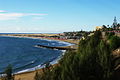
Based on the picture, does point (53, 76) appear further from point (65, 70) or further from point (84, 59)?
point (84, 59)

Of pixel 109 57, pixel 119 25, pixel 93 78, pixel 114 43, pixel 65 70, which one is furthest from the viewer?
pixel 119 25

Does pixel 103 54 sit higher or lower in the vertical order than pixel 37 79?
higher

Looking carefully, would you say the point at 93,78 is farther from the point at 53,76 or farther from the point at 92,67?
the point at 53,76

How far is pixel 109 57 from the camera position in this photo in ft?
96.5

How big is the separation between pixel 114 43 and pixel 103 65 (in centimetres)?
3137

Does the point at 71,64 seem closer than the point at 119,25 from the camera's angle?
Yes

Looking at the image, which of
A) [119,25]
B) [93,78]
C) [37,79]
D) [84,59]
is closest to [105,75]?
[93,78]

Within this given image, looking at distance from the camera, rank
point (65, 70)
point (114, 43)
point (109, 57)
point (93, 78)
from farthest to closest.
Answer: point (114, 43), point (109, 57), point (93, 78), point (65, 70)

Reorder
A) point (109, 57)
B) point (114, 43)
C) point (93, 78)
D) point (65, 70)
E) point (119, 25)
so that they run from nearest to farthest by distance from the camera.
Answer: point (65, 70), point (93, 78), point (109, 57), point (114, 43), point (119, 25)

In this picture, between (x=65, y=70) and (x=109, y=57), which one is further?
(x=109, y=57)

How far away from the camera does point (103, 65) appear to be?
92.3 feet

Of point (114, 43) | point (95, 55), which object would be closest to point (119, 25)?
point (114, 43)

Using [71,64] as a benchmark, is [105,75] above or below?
below

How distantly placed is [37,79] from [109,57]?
12.0 m
